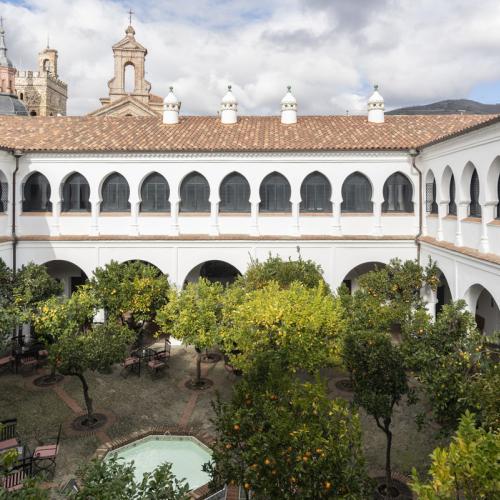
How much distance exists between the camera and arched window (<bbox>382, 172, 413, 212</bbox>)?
21.8 meters

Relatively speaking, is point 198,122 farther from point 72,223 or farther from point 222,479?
point 222,479

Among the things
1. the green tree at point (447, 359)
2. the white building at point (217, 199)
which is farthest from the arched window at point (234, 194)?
the green tree at point (447, 359)

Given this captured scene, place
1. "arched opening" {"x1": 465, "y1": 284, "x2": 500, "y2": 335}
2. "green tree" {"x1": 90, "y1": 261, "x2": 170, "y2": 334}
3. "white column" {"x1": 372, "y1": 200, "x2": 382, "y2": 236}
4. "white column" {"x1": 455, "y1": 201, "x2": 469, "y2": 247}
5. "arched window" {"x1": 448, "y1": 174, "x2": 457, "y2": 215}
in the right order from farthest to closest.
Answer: "white column" {"x1": 372, "y1": 200, "x2": 382, "y2": 236} < "arched opening" {"x1": 465, "y1": 284, "x2": 500, "y2": 335} < "arched window" {"x1": 448, "y1": 174, "x2": 457, "y2": 215} < "green tree" {"x1": 90, "y1": 261, "x2": 170, "y2": 334} < "white column" {"x1": 455, "y1": 201, "x2": 469, "y2": 247}

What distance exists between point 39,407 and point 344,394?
34.9ft

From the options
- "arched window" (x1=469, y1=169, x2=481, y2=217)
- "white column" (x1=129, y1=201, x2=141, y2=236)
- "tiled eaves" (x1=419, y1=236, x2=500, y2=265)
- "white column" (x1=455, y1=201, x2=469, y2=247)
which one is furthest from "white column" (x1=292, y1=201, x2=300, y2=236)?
"arched window" (x1=469, y1=169, x2=481, y2=217)

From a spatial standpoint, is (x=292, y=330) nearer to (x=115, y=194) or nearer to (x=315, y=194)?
(x=315, y=194)

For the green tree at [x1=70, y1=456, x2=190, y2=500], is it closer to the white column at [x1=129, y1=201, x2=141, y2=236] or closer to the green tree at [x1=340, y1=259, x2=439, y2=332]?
the green tree at [x1=340, y1=259, x2=439, y2=332]

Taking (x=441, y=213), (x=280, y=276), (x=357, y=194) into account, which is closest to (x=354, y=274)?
(x=357, y=194)

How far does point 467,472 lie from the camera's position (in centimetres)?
503

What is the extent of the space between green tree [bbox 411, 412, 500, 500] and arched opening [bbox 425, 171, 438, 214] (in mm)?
16722

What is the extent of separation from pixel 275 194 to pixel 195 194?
152 inches

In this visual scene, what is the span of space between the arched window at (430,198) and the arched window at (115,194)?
554 inches

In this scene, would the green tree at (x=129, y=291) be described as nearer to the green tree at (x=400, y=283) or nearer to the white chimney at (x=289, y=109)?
the green tree at (x=400, y=283)

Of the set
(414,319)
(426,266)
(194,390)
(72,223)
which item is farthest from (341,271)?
(72,223)
